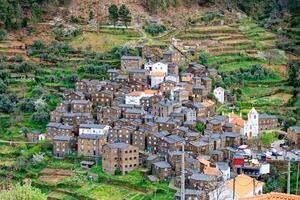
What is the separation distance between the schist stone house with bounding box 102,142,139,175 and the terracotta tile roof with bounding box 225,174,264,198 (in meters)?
5.30

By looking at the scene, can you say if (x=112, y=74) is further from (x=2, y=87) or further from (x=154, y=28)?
(x=154, y=28)

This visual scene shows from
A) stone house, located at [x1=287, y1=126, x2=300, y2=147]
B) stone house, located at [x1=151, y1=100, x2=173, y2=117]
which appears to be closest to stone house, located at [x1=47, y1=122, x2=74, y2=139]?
stone house, located at [x1=151, y1=100, x2=173, y2=117]

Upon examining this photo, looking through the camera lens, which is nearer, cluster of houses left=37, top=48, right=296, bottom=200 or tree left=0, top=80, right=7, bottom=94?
cluster of houses left=37, top=48, right=296, bottom=200

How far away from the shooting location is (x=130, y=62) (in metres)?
43.7

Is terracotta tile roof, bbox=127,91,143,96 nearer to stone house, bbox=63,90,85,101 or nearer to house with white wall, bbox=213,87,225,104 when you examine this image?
stone house, bbox=63,90,85,101

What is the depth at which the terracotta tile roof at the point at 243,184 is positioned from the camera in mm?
31362

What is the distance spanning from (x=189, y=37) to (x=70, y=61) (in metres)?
8.27

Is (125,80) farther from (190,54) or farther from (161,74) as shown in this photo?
(190,54)

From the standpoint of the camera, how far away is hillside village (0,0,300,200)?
3453 centimetres

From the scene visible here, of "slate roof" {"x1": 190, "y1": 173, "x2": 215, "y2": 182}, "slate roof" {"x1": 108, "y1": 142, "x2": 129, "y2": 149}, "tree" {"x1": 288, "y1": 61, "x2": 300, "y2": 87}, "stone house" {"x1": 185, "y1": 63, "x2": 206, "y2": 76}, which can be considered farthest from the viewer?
"tree" {"x1": 288, "y1": 61, "x2": 300, "y2": 87}

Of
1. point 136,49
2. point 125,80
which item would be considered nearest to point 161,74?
point 125,80

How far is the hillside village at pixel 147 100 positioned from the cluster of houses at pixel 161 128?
62mm

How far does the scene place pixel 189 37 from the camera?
49.2 meters

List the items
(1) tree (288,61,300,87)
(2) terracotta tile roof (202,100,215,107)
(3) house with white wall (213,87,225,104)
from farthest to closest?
1. (1) tree (288,61,300,87)
2. (3) house with white wall (213,87,225,104)
3. (2) terracotta tile roof (202,100,215,107)
